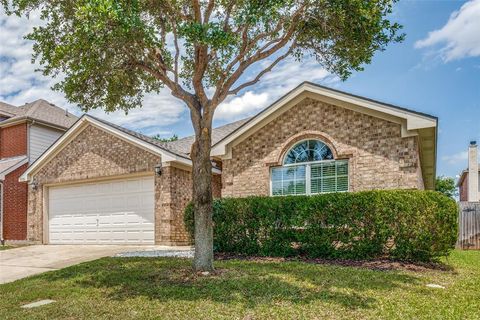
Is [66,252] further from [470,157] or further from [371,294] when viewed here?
[470,157]

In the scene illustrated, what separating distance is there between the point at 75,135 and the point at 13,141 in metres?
5.16

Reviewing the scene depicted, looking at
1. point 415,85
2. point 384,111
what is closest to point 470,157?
point 415,85

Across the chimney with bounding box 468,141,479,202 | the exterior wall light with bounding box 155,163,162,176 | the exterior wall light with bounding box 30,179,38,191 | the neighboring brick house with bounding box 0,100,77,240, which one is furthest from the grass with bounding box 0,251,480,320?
the chimney with bounding box 468,141,479,202

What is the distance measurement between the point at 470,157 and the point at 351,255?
69.9 ft

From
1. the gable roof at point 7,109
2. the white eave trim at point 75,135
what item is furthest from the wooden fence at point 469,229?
the gable roof at point 7,109

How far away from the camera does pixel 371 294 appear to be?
5926 millimetres

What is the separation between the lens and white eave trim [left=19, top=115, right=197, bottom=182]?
14.0 meters

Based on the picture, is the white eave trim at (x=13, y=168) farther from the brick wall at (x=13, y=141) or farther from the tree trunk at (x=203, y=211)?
the tree trunk at (x=203, y=211)

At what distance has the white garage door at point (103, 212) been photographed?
14.4 m

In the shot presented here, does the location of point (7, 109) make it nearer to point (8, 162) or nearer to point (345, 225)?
point (8, 162)

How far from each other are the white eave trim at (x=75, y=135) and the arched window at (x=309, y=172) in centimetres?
374

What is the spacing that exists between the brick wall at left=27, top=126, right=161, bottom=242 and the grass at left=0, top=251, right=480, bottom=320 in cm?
650

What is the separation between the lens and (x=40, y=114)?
19.9 m

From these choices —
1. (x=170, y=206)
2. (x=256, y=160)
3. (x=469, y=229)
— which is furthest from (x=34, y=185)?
(x=469, y=229)
